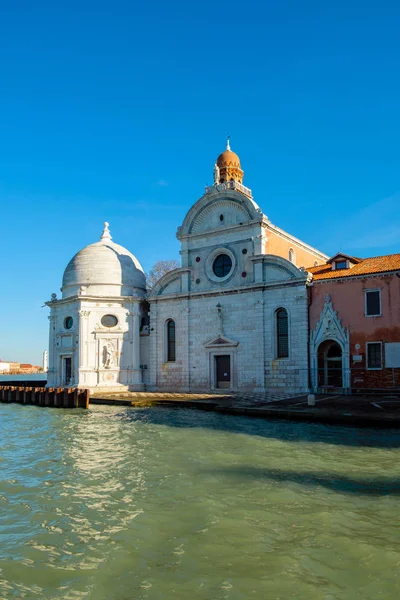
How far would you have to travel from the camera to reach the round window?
32219 mm

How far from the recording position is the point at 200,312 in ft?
108

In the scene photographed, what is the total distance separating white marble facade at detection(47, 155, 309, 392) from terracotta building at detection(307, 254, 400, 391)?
2.82ft

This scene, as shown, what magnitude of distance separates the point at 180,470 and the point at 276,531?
429 cm

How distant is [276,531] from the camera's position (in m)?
8.00

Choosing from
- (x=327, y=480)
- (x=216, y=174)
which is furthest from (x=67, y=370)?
(x=327, y=480)

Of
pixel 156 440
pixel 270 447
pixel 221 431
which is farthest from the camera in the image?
pixel 221 431

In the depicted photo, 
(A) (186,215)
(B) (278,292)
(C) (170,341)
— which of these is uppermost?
(A) (186,215)

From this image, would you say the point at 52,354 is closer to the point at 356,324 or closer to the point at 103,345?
the point at 103,345

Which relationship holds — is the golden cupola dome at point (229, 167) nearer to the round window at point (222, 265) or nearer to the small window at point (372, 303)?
the round window at point (222, 265)

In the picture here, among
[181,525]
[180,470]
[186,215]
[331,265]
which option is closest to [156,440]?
[180,470]

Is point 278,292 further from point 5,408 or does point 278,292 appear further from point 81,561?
point 81,561

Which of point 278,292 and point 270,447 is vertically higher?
point 278,292

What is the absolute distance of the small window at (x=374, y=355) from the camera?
26188 mm

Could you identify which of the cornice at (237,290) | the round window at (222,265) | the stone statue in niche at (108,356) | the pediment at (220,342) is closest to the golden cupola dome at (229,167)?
the round window at (222,265)
